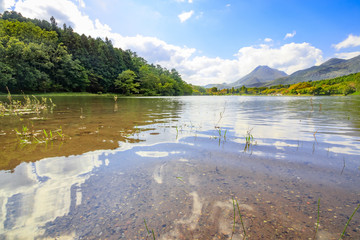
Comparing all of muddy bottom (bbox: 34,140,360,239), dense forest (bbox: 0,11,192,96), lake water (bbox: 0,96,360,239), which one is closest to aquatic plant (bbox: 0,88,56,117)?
lake water (bbox: 0,96,360,239)

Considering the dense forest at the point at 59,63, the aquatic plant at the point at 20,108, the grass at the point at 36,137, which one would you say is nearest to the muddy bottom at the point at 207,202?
the grass at the point at 36,137

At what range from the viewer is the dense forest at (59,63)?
51.3 meters

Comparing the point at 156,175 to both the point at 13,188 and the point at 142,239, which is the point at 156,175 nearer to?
the point at 142,239

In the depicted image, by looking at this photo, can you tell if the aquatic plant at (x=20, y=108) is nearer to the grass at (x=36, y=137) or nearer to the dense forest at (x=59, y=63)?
the grass at (x=36, y=137)

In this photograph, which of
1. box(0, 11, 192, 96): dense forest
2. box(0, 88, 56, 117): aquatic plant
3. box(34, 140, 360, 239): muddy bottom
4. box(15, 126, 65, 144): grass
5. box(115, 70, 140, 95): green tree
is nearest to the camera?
box(34, 140, 360, 239): muddy bottom

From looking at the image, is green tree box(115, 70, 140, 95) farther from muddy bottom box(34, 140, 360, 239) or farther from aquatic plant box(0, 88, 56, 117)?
muddy bottom box(34, 140, 360, 239)

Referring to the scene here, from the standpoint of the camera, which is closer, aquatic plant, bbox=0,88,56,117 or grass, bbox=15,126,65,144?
grass, bbox=15,126,65,144

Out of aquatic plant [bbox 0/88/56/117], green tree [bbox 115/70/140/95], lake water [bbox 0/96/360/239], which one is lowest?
lake water [bbox 0/96/360/239]

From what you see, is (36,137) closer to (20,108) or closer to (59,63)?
(20,108)

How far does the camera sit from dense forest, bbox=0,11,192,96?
51.3 m

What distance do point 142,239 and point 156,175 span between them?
1.34 meters

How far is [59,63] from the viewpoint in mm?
67125

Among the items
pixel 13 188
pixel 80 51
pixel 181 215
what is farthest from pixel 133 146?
pixel 80 51

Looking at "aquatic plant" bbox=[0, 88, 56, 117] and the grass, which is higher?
"aquatic plant" bbox=[0, 88, 56, 117]
